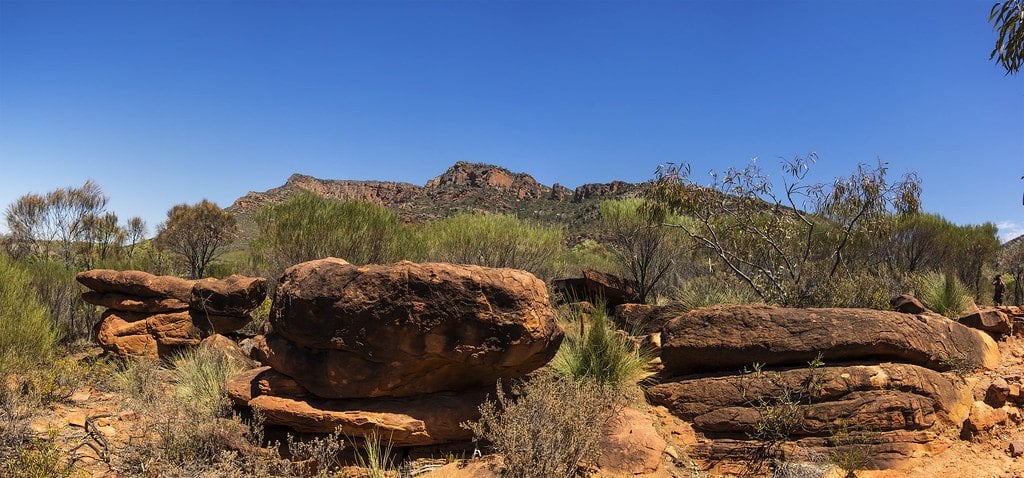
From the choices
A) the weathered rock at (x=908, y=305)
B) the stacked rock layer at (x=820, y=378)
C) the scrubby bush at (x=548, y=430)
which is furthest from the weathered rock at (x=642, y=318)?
the scrubby bush at (x=548, y=430)

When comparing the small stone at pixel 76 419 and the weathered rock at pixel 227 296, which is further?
the weathered rock at pixel 227 296

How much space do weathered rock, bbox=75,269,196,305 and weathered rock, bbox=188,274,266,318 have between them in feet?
1.17

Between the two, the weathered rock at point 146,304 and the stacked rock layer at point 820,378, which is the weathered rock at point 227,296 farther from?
the stacked rock layer at point 820,378

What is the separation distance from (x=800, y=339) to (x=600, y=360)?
7.11 ft

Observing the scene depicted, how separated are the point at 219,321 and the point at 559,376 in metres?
6.57

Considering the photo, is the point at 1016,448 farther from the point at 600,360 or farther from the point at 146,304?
the point at 146,304

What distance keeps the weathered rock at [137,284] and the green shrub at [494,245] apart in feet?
19.2

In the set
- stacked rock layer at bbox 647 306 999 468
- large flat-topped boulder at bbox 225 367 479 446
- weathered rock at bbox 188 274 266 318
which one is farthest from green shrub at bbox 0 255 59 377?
stacked rock layer at bbox 647 306 999 468

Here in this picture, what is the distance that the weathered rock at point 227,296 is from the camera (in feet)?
31.4

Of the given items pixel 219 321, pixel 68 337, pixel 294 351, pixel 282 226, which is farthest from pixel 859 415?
pixel 68 337

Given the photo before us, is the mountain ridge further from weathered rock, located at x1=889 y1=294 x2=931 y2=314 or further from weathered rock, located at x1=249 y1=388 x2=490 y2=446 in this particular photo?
weathered rock, located at x1=249 y1=388 x2=490 y2=446

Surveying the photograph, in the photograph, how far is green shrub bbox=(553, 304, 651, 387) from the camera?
6.39 metres

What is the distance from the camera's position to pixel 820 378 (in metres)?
5.52

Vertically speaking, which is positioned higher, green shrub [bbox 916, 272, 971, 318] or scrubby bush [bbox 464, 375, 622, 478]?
green shrub [bbox 916, 272, 971, 318]
